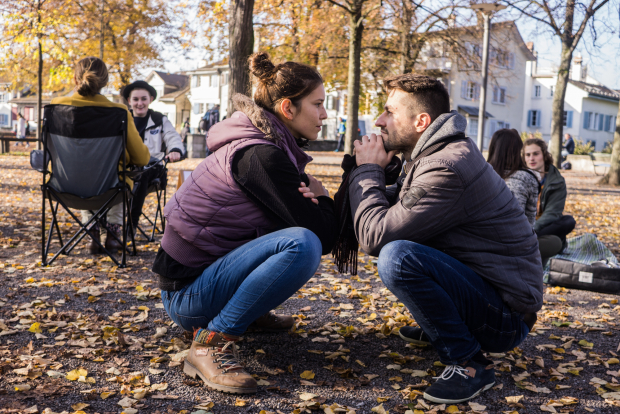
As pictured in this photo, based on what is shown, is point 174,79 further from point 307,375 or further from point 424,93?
point 307,375

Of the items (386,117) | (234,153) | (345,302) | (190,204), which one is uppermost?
(386,117)

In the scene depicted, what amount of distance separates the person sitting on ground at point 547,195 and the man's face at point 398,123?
9.58 feet

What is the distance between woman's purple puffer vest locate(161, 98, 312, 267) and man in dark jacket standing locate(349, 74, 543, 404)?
0.50 meters

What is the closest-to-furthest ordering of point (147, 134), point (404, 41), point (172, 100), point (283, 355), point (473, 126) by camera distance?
point (283, 355), point (147, 134), point (404, 41), point (473, 126), point (172, 100)

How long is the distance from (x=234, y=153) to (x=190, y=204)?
0.34m

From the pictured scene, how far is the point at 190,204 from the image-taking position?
291 cm

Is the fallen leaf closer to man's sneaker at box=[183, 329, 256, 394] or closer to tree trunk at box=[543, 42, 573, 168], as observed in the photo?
man's sneaker at box=[183, 329, 256, 394]

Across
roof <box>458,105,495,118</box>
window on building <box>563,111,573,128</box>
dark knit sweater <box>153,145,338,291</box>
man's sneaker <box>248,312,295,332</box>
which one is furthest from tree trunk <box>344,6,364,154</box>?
window on building <box>563,111,573,128</box>

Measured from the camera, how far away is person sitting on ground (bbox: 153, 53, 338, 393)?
277cm

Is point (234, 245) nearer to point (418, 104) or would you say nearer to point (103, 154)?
point (418, 104)

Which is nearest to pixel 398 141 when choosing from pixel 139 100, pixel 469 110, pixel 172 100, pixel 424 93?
pixel 424 93

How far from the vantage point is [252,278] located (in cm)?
278

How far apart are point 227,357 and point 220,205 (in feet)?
2.43

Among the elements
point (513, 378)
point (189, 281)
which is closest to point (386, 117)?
point (189, 281)
